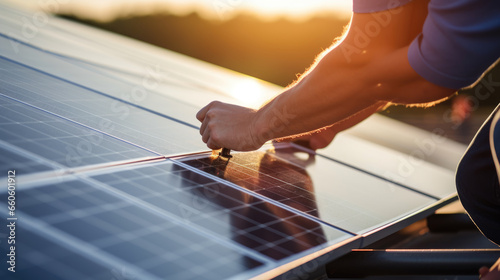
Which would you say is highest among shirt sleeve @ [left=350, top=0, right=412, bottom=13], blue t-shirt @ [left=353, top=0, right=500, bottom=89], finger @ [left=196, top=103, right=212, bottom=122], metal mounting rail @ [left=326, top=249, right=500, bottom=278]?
shirt sleeve @ [left=350, top=0, right=412, bottom=13]

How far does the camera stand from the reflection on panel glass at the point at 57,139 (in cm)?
140

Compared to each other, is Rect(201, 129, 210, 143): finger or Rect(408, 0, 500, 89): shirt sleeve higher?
Rect(408, 0, 500, 89): shirt sleeve

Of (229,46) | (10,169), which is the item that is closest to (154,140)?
(10,169)

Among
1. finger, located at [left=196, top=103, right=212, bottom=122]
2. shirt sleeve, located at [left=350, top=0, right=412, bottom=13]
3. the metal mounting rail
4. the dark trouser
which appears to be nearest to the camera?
shirt sleeve, located at [left=350, top=0, right=412, bottom=13]

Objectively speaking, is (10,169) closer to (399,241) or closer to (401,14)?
(401,14)

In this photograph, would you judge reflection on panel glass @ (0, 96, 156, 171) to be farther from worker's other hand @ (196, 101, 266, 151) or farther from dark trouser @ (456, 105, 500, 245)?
dark trouser @ (456, 105, 500, 245)

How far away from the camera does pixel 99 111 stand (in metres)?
2.01

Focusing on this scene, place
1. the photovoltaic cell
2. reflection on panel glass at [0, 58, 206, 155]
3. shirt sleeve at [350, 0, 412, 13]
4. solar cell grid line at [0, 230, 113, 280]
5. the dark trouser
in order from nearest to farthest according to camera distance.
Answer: solar cell grid line at [0, 230, 113, 280]
the photovoltaic cell
shirt sleeve at [350, 0, 412, 13]
the dark trouser
reflection on panel glass at [0, 58, 206, 155]

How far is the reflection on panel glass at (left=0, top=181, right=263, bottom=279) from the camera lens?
0.94 meters

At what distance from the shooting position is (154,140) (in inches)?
73.5

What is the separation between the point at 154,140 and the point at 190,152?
0.43 feet

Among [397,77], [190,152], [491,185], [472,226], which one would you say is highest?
[397,77]

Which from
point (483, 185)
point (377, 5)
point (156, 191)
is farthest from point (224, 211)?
point (483, 185)

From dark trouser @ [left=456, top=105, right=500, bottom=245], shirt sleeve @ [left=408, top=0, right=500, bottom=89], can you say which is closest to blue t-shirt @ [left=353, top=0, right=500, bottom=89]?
shirt sleeve @ [left=408, top=0, right=500, bottom=89]
